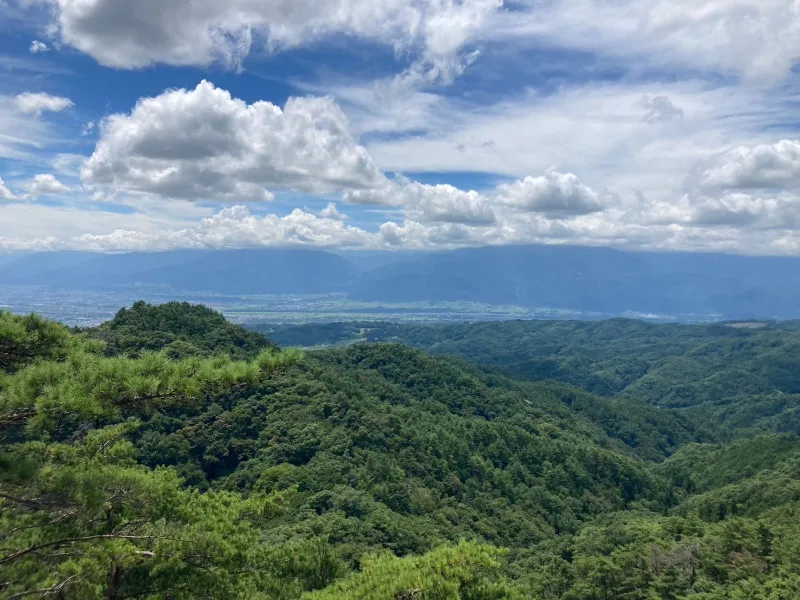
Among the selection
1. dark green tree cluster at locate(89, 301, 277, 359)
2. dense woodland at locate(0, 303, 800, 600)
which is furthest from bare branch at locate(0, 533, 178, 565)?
dark green tree cluster at locate(89, 301, 277, 359)

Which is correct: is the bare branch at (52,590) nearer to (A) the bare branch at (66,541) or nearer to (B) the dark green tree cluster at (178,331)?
(A) the bare branch at (66,541)

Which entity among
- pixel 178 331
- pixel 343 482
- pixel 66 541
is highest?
pixel 66 541

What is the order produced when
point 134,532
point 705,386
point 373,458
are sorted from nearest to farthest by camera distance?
point 134,532 < point 373,458 < point 705,386

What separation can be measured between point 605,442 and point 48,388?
113996mm

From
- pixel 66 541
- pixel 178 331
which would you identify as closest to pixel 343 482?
pixel 178 331

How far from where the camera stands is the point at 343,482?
47.6 meters

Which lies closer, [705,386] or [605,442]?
[605,442]

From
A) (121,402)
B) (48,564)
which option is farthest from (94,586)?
(121,402)

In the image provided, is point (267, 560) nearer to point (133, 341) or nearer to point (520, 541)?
point (520, 541)

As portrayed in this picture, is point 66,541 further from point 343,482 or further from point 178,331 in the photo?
point 178,331

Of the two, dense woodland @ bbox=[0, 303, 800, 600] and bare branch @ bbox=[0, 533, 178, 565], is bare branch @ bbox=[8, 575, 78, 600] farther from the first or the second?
bare branch @ bbox=[0, 533, 178, 565]

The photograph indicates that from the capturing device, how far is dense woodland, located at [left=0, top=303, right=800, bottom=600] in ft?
29.7

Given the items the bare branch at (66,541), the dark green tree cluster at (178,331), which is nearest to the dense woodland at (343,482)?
the bare branch at (66,541)

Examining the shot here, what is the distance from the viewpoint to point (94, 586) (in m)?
9.16
